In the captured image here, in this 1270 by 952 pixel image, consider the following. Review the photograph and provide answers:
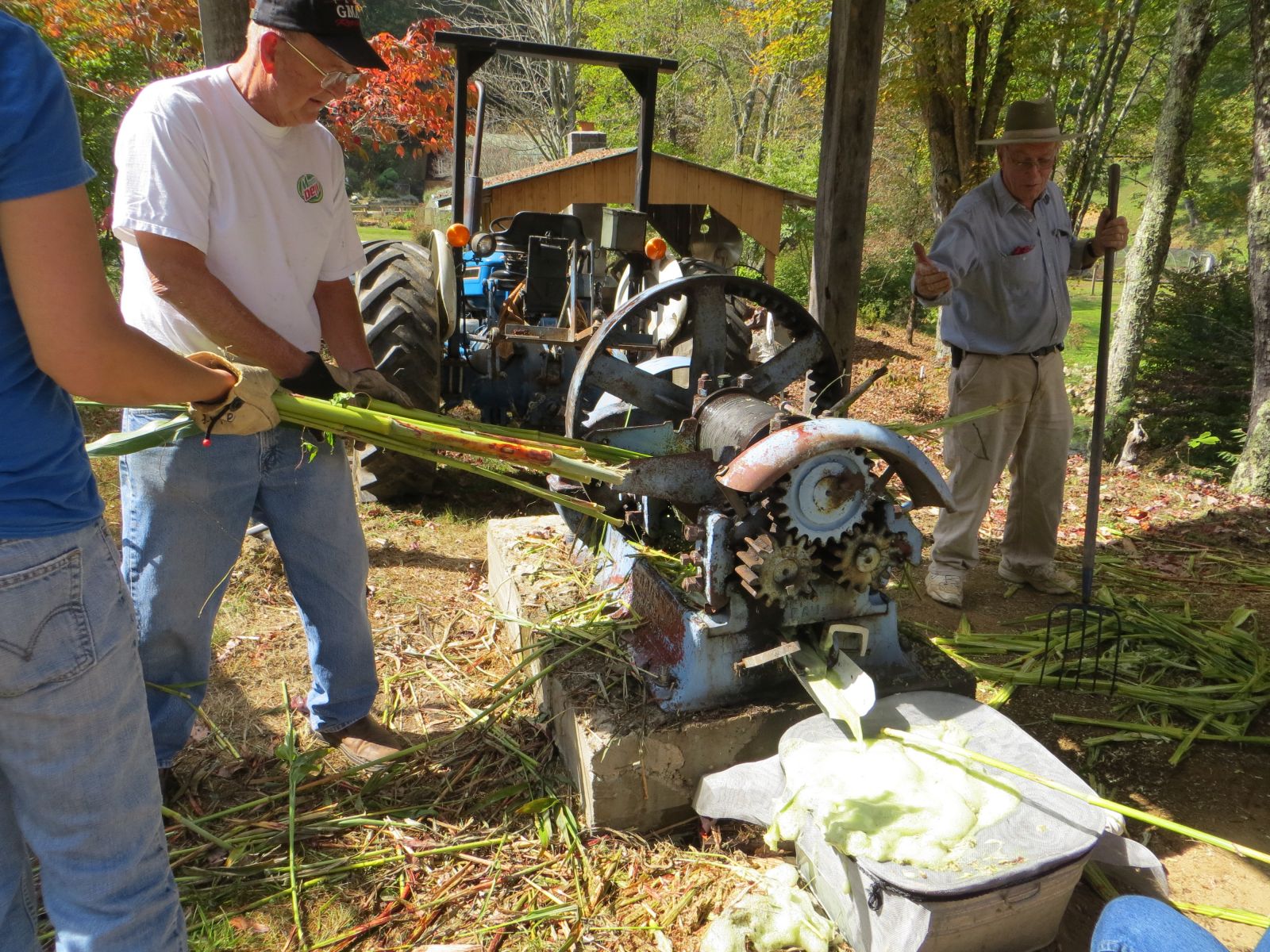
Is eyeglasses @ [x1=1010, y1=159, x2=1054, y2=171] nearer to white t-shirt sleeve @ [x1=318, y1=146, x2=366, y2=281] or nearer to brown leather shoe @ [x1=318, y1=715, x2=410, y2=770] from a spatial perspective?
white t-shirt sleeve @ [x1=318, y1=146, x2=366, y2=281]

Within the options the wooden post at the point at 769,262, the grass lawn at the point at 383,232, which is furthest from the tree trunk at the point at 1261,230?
the grass lawn at the point at 383,232

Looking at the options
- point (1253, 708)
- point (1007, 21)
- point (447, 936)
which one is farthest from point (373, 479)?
point (1007, 21)

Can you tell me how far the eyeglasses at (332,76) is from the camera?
2297mm

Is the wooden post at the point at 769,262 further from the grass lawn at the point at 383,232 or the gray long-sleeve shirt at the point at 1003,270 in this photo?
the grass lawn at the point at 383,232

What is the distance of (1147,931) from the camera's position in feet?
4.83

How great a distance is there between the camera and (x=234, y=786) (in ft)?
9.24

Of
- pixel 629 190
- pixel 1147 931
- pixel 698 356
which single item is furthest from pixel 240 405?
pixel 629 190

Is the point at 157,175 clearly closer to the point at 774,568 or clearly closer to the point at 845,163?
the point at 774,568

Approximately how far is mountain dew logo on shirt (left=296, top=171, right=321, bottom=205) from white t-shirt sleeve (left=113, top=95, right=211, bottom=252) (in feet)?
1.03

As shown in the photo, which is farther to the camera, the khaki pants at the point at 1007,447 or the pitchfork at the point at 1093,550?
the khaki pants at the point at 1007,447

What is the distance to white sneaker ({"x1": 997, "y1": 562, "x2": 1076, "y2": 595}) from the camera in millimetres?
4387

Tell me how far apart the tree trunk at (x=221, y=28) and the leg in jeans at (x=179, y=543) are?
215cm

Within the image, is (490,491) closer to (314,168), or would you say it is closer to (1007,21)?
(314,168)

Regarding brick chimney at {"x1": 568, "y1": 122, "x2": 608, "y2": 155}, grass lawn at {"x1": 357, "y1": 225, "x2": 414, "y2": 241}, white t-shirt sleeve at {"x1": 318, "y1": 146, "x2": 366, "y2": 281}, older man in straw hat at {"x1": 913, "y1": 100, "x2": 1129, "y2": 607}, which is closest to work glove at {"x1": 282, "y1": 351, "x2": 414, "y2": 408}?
white t-shirt sleeve at {"x1": 318, "y1": 146, "x2": 366, "y2": 281}
